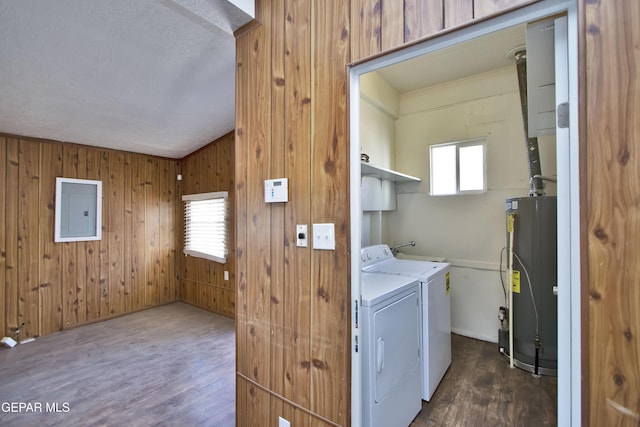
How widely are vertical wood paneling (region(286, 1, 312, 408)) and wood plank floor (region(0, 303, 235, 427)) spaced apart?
983 mm

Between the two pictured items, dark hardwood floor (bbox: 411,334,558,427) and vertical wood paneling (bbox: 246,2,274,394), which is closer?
vertical wood paneling (bbox: 246,2,274,394)

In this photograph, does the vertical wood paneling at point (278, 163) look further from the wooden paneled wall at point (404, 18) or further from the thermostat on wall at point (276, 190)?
the wooden paneled wall at point (404, 18)

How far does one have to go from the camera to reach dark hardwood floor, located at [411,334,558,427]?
78.0 inches

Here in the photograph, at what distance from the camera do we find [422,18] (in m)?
1.10

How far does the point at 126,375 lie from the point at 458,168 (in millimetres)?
3974

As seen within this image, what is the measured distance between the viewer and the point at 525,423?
194 cm

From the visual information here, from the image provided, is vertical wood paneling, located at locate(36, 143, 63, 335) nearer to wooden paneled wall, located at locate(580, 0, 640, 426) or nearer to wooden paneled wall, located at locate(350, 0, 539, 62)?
wooden paneled wall, located at locate(350, 0, 539, 62)

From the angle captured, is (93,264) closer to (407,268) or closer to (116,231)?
(116,231)

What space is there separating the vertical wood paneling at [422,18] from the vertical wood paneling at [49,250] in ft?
14.3

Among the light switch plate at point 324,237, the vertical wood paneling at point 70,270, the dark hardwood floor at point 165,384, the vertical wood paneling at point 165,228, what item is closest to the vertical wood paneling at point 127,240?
the vertical wood paneling at point 165,228

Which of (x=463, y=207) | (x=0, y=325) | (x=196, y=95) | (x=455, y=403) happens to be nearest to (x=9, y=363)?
(x=0, y=325)

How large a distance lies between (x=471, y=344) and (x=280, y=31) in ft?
11.2

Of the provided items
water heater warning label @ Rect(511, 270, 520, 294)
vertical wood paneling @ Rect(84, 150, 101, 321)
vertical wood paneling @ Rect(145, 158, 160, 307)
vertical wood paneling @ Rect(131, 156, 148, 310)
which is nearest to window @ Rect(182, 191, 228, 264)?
vertical wood paneling @ Rect(145, 158, 160, 307)

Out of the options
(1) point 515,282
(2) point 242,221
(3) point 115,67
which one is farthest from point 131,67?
(1) point 515,282
